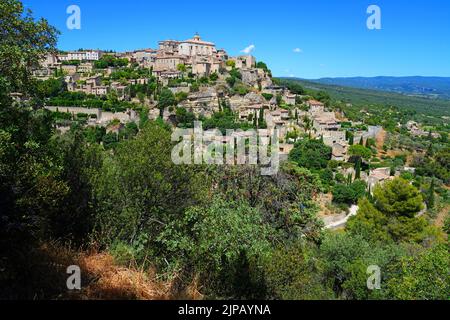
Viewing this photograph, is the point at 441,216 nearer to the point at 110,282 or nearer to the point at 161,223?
the point at 161,223

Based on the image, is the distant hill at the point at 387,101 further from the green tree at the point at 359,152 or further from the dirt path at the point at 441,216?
the dirt path at the point at 441,216

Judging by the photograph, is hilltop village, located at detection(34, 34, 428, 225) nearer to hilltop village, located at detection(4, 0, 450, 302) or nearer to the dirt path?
the dirt path

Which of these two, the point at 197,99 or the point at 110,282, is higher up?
the point at 197,99

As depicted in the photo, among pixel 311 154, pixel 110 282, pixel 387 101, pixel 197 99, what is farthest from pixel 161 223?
pixel 387 101

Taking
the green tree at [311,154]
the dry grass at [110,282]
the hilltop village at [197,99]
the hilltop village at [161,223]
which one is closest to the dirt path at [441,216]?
the hilltop village at [197,99]

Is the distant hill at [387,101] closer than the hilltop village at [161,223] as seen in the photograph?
No

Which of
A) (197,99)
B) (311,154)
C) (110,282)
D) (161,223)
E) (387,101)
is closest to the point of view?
(110,282)

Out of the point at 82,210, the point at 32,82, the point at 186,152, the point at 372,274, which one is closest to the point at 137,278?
the point at 82,210

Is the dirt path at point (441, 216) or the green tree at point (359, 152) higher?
the green tree at point (359, 152)

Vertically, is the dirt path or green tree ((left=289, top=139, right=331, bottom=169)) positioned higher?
green tree ((left=289, top=139, right=331, bottom=169))

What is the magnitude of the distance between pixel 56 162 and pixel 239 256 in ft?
12.4

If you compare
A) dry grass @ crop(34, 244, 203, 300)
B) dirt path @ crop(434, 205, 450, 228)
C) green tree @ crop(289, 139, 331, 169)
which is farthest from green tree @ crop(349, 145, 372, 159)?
dry grass @ crop(34, 244, 203, 300)

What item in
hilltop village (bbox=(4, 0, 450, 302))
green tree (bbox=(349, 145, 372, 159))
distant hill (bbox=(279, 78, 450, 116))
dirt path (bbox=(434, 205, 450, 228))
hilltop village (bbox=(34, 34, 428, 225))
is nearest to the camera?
hilltop village (bbox=(4, 0, 450, 302))
